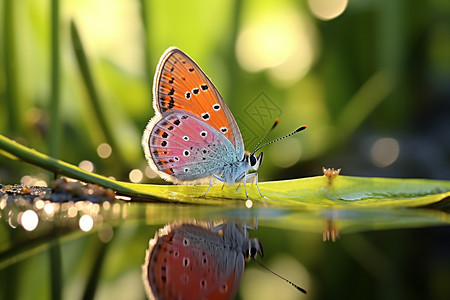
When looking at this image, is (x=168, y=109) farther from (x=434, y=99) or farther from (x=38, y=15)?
(x=434, y=99)

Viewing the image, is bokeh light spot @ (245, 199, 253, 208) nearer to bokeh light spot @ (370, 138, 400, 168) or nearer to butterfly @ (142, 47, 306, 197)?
butterfly @ (142, 47, 306, 197)

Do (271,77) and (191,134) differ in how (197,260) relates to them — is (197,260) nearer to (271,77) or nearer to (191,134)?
(191,134)

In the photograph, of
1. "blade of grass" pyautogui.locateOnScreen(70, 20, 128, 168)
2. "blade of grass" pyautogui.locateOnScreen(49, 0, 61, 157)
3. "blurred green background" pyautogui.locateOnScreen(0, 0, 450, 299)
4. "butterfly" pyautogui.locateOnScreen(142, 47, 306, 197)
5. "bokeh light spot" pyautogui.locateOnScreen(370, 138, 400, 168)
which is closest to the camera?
"blade of grass" pyautogui.locateOnScreen(49, 0, 61, 157)

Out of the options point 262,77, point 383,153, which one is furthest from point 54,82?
point 383,153

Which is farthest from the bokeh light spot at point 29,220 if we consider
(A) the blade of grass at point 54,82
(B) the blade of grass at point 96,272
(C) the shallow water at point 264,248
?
(A) the blade of grass at point 54,82

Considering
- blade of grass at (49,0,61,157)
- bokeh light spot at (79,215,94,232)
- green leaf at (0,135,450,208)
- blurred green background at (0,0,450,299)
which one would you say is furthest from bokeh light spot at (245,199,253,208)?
blurred green background at (0,0,450,299)

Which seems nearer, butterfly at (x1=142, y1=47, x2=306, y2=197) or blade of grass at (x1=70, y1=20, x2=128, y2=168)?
butterfly at (x1=142, y1=47, x2=306, y2=197)
